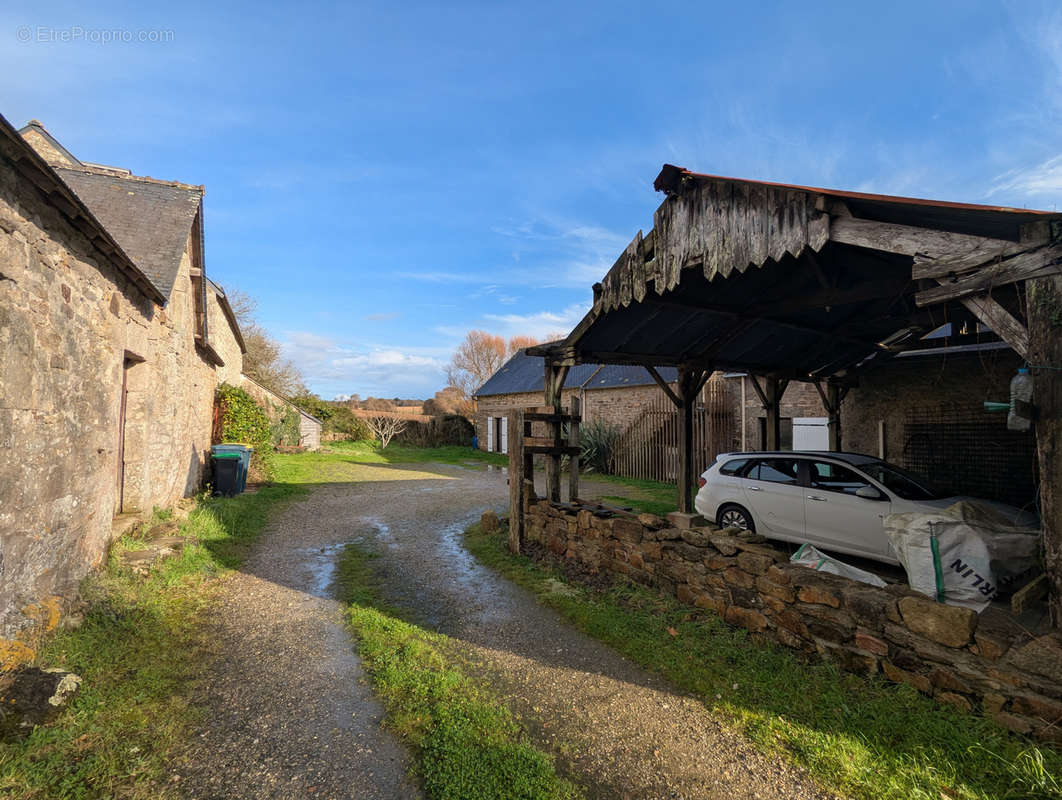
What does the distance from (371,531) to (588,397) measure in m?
12.8

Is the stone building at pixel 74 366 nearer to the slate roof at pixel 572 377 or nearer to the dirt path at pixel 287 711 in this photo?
the dirt path at pixel 287 711

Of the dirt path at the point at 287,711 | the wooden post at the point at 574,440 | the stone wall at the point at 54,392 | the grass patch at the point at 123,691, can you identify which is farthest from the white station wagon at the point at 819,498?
the stone wall at the point at 54,392

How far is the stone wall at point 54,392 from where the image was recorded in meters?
3.50

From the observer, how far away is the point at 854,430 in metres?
10.1

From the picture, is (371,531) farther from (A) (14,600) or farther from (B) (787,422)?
(B) (787,422)

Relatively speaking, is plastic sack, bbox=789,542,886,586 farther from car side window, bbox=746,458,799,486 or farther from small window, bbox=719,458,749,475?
small window, bbox=719,458,749,475

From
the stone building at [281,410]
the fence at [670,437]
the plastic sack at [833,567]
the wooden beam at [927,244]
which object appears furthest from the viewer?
the stone building at [281,410]

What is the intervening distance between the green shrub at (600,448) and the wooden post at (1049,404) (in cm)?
1436

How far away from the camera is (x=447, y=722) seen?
316 cm

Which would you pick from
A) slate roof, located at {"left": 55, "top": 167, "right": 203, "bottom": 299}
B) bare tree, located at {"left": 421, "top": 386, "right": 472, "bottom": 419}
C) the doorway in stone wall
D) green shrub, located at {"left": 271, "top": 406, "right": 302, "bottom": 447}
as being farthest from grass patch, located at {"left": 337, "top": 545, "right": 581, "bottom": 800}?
bare tree, located at {"left": 421, "top": 386, "right": 472, "bottom": 419}

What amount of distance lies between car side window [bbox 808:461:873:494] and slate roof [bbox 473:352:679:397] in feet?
25.9

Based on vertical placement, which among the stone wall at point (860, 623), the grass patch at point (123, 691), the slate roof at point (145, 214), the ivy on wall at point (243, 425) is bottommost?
the grass patch at point (123, 691)

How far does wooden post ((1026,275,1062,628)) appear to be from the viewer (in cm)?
315

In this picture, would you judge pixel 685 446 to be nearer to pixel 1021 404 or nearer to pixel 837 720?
pixel 1021 404
